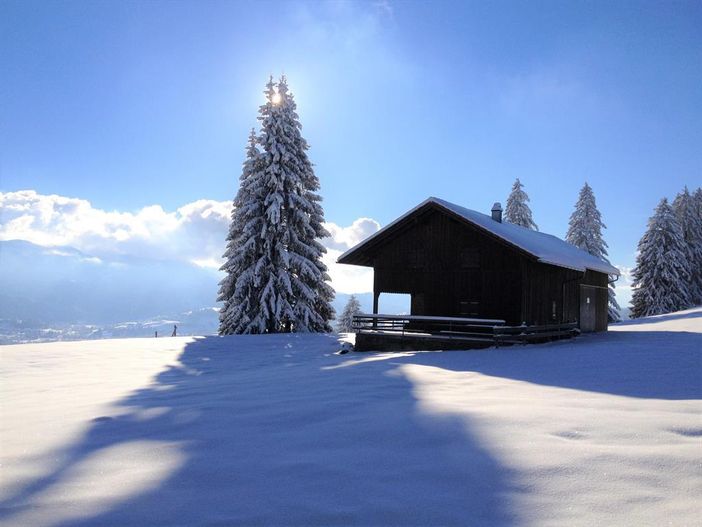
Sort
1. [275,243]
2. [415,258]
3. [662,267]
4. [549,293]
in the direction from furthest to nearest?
1. [662,267]
2. [275,243]
3. [415,258]
4. [549,293]

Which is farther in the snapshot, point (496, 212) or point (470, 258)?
point (496, 212)

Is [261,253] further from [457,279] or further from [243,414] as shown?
[243,414]

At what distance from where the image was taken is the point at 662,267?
43.1m

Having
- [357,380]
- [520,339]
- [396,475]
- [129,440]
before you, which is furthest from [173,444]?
[520,339]

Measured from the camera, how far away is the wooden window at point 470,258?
66.7ft

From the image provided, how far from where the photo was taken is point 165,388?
984cm

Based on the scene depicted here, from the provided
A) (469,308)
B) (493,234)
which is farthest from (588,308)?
(493,234)

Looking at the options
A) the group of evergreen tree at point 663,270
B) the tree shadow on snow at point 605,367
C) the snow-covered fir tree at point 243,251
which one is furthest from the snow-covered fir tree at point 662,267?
the snow-covered fir tree at point 243,251

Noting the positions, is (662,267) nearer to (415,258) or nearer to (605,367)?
(415,258)

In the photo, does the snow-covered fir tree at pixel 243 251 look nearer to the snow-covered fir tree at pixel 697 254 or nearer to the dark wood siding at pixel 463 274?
the dark wood siding at pixel 463 274

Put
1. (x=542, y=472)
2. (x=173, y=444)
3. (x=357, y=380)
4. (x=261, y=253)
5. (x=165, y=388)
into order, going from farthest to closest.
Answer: (x=261, y=253) < (x=165, y=388) < (x=357, y=380) < (x=173, y=444) < (x=542, y=472)

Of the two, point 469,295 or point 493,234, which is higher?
point 493,234

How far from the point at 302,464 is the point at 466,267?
17.3 m

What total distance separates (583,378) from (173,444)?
8053 mm
